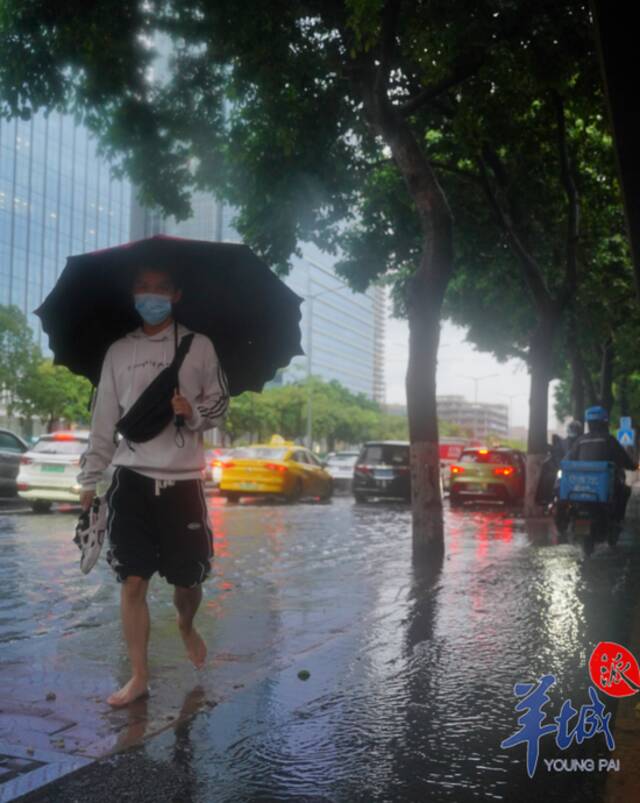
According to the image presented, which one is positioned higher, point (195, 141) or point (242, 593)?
point (195, 141)

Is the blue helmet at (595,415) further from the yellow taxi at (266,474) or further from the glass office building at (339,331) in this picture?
the glass office building at (339,331)

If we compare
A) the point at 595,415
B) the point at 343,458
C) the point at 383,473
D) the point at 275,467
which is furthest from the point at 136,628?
the point at 343,458

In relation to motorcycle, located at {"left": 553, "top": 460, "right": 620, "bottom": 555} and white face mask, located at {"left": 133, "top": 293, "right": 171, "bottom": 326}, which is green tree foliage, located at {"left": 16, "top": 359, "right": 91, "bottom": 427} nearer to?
motorcycle, located at {"left": 553, "top": 460, "right": 620, "bottom": 555}

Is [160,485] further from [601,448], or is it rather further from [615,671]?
[601,448]

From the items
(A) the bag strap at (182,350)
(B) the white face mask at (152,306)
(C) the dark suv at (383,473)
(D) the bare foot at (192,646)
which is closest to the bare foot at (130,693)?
(D) the bare foot at (192,646)

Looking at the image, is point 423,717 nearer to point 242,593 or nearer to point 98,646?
point 98,646

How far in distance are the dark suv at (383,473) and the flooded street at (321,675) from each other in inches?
608

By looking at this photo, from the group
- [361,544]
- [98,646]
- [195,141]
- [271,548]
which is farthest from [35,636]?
[195,141]

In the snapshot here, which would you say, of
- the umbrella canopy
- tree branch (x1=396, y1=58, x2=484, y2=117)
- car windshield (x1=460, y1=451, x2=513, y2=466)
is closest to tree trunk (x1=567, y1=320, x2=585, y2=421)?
car windshield (x1=460, y1=451, x2=513, y2=466)

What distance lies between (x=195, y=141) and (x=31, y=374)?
38.4m

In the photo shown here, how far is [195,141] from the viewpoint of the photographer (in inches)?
619

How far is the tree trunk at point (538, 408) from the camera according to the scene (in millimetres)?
19031

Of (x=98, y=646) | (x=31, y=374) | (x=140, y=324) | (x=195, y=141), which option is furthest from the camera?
(x=31, y=374)

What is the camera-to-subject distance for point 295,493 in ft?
81.1
